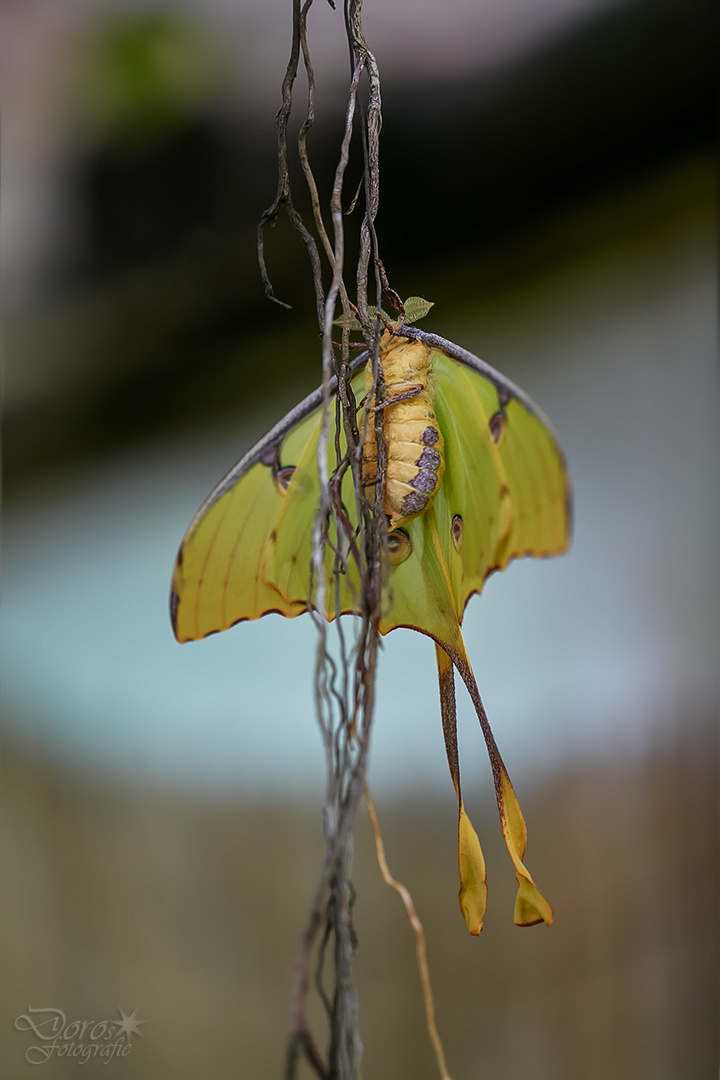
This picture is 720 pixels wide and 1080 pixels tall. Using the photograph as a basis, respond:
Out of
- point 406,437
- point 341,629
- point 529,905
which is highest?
point 406,437

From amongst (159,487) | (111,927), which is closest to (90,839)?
(111,927)

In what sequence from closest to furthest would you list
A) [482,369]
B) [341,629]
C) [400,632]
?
[341,629] → [482,369] → [400,632]

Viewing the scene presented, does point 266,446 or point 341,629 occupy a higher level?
point 266,446

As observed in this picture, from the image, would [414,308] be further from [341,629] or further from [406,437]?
[341,629]

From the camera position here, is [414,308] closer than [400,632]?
Yes

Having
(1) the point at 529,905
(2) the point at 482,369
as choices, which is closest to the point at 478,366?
(2) the point at 482,369

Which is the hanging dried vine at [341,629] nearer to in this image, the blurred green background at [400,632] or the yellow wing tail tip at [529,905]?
the yellow wing tail tip at [529,905]

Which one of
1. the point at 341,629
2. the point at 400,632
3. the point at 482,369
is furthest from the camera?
the point at 400,632
